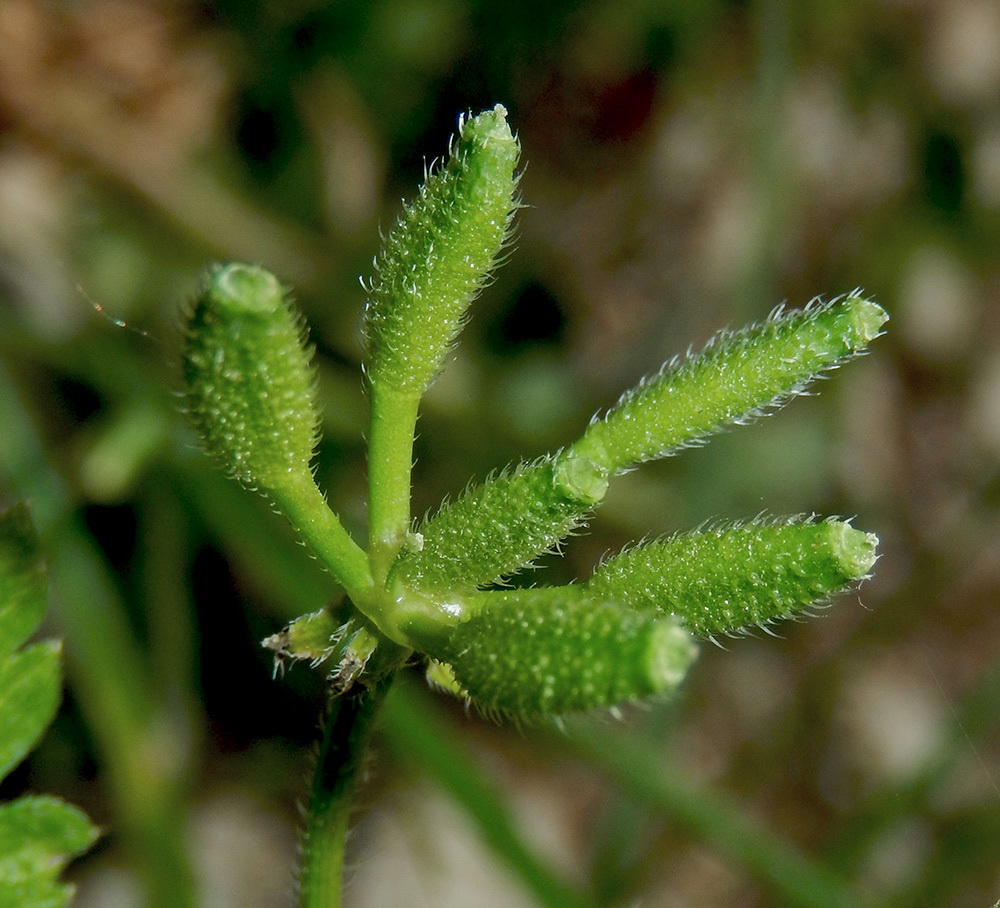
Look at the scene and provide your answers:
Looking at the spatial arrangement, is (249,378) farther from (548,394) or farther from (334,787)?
(548,394)

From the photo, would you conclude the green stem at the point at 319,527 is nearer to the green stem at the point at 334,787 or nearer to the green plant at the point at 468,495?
the green plant at the point at 468,495

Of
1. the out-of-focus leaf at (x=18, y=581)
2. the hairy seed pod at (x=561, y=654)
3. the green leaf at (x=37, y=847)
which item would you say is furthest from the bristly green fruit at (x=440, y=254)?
the green leaf at (x=37, y=847)

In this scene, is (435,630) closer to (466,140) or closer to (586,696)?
(586,696)

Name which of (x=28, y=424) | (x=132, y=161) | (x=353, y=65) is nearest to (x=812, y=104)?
(x=353, y=65)

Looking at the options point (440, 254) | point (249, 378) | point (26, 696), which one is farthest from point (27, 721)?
point (440, 254)

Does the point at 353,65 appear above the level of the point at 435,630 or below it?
above
